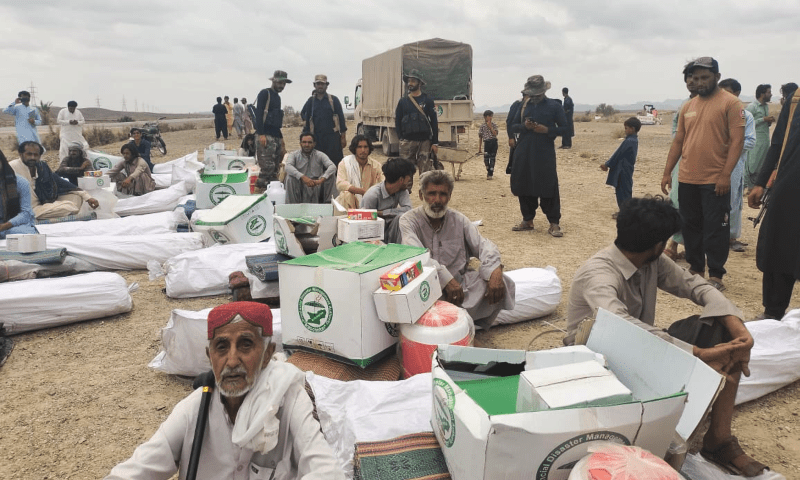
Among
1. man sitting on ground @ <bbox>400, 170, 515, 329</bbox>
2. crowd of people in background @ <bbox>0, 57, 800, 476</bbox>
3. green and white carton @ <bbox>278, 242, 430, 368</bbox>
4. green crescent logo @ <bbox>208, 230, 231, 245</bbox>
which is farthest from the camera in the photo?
green crescent logo @ <bbox>208, 230, 231, 245</bbox>

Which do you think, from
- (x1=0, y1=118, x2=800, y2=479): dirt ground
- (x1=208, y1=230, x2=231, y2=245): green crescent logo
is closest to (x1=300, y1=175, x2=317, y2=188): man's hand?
(x1=208, y1=230, x2=231, y2=245): green crescent logo

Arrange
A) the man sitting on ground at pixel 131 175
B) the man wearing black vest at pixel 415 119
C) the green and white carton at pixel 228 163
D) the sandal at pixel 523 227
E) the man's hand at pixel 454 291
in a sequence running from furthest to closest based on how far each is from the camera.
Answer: the green and white carton at pixel 228 163, the man sitting on ground at pixel 131 175, the man wearing black vest at pixel 415 119, the sandal at pixel 523 227, the man's hand at pixel 454 291

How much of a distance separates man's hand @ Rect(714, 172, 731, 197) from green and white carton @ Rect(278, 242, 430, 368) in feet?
8.18

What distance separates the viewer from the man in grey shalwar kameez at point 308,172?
18.9 feet

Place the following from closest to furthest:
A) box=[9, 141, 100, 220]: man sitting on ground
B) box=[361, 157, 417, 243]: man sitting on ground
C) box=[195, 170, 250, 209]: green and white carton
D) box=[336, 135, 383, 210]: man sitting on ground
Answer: box=[361, 157, 417, 243]: man sitting on ground
box=[336, 135, 383, 210]: man sitting on ground
box=[9, 141, 100, 220]: man sitting on ground
box=[195, 170, 250, 209]: green and white carton

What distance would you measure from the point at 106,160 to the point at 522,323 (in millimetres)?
6983

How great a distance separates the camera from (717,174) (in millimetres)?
3832

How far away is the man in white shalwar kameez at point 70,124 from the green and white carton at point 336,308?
8.55 m

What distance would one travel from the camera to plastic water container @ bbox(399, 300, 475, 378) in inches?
96.9

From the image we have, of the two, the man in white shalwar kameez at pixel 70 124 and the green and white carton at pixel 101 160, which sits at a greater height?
the man in white shalwar kameez at pixel 70 124

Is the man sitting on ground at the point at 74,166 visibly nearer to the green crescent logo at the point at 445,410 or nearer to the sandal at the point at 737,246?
the green crescent logo at the point at 445,410

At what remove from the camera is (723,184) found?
148 inches

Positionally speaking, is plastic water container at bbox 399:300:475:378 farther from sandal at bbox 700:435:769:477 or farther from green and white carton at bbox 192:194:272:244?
green and white carton at bbox 192:194:272:244

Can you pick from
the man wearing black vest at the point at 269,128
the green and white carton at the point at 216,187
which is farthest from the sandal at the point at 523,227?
the man wearing black vest at the point at 269,128
